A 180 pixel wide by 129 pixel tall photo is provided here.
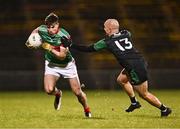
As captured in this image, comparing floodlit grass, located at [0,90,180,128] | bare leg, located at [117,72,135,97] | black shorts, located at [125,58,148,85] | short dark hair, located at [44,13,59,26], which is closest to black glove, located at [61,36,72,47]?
short dark hair, located at [44,13,59,26]

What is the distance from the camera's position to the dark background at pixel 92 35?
2002 centimetres

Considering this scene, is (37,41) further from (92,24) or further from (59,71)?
(92,24)

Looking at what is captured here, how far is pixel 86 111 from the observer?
1045 centimetres

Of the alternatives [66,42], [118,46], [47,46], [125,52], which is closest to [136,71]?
[125,52]

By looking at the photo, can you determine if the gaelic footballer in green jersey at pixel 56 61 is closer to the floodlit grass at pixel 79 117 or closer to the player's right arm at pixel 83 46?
the player's right arm at pixel 83 46

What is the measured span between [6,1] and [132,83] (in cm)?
1527

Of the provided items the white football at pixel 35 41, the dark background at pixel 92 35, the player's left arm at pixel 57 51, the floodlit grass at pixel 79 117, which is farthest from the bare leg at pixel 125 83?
the dark background at pixel 92 35

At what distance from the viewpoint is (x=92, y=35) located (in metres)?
23.7

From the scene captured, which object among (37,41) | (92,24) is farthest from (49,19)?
(92,24)

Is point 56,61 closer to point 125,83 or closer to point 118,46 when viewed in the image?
point 118,46

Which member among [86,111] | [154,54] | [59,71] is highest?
[59,71]

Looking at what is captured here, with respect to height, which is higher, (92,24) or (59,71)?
(59,71)

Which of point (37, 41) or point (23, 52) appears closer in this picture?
point (37, 41)

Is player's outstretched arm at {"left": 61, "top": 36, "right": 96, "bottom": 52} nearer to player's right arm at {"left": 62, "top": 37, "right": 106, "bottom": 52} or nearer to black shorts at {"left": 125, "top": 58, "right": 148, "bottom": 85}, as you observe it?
player's right arm at {"left": 62, "top": 37, "right": 106, "bottom": 52}
